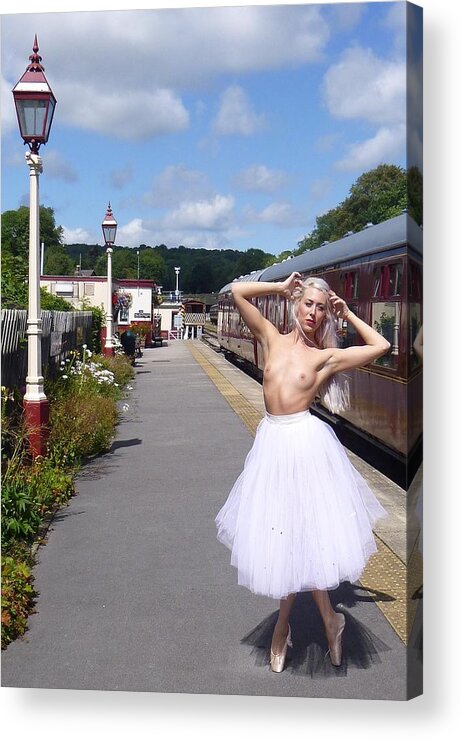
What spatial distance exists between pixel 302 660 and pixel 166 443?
361 centimetres

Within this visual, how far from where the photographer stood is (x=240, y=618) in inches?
206

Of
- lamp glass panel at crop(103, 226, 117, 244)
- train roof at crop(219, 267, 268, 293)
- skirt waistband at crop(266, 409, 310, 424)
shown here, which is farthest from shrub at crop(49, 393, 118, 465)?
skirt waistband at crop(266, 409, 310, 424)

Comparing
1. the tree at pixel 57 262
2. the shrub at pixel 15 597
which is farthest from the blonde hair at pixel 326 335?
the tree at pixel 57 262

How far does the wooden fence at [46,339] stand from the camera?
805cm

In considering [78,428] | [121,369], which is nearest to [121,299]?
[78,428]

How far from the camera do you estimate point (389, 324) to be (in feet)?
19.9

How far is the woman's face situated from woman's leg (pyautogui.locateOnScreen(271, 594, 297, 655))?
1.38m

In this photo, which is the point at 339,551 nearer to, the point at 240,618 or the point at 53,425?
the point at 240,618

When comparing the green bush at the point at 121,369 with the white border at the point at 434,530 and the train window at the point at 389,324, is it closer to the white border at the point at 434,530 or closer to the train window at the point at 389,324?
the train window at the point at 389,324

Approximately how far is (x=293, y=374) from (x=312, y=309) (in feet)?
1.10

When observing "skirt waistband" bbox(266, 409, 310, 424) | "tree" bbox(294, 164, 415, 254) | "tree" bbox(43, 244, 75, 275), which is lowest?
"skirt waistband" bbox(266, 409, 310, 424)

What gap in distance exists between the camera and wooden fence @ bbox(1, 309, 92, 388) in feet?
26.4

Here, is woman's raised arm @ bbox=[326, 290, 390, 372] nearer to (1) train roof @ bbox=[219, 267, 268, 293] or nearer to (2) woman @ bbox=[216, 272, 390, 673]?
(2) woman @ bbox=[216, 272, 390, 673]

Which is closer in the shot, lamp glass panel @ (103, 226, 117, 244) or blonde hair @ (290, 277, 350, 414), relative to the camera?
blonde hair @ (290, 277, 350, 414)
